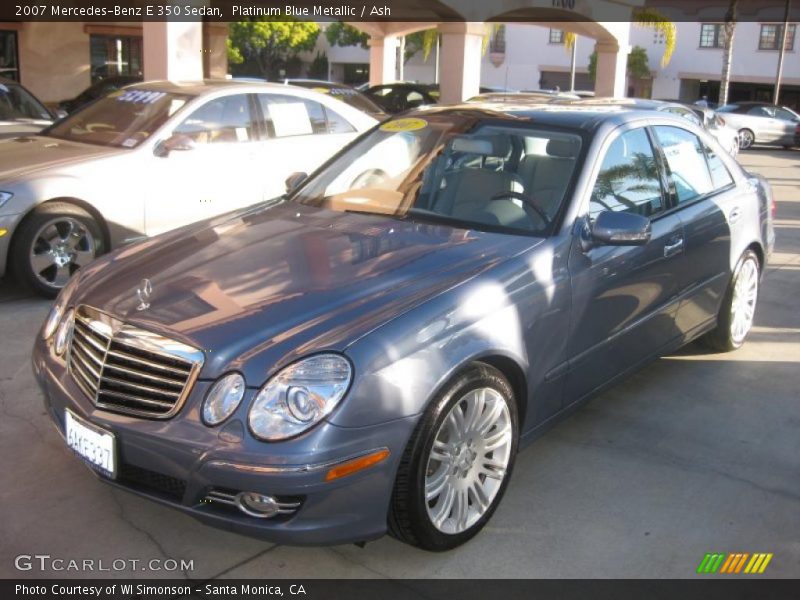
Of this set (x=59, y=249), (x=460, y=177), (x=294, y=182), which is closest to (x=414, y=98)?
(x=59, y=249)

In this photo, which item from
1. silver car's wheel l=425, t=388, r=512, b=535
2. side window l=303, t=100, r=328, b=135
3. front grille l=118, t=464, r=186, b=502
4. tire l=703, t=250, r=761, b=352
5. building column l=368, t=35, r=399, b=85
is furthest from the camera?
building column l=368, t=35, r=399, b=85

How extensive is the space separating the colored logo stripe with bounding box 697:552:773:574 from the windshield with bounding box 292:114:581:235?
1458 millimetres

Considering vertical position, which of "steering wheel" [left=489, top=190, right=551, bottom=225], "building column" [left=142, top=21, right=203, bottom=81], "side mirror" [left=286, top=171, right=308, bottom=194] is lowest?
"side mirror" [left=286, top=171, right=308, bottom=194]

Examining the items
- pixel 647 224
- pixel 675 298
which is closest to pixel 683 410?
pixel 675 298

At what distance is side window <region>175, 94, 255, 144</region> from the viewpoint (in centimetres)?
700

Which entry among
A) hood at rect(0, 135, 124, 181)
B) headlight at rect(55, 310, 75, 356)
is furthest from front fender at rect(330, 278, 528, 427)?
hood at rect(0, 135, 124, 181)

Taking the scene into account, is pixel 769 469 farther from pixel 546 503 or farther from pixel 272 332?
pixel 272 332

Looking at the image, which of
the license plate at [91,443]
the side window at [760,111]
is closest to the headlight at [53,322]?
the license plate at [91,443]

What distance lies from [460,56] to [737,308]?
13.5 m

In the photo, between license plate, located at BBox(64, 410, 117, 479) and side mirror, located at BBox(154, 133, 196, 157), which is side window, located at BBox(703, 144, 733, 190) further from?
side mirror, located at BBox(154, 133, 196, 157)

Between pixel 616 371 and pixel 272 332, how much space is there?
1.94m

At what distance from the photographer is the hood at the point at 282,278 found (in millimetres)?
2912

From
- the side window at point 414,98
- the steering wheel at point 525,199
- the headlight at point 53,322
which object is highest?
the steering wheel at point 525,199

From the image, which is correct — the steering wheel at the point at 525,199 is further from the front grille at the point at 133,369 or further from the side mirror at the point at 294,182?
the front grille at the point at 133,369
